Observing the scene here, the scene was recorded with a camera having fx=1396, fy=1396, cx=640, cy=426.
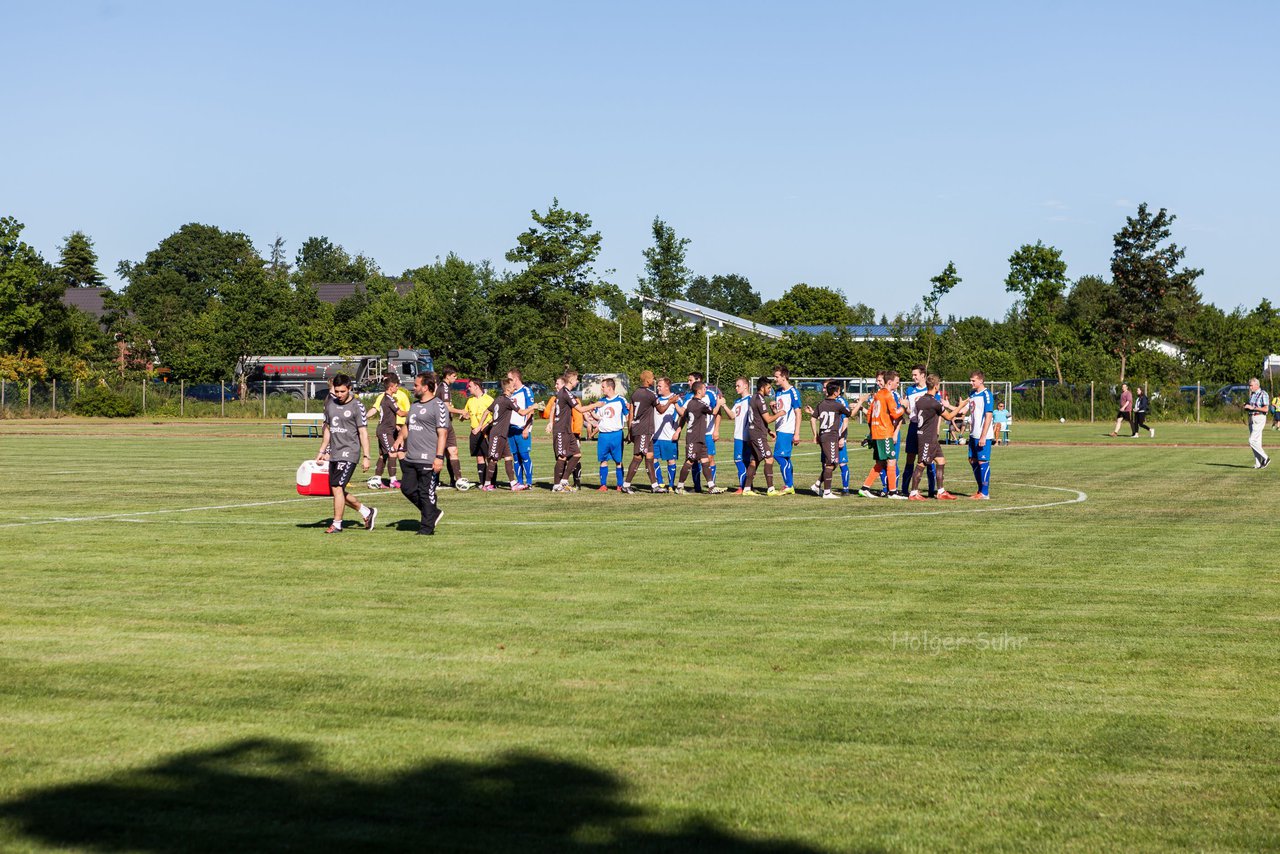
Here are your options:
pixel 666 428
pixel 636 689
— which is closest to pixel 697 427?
pixel 666 428

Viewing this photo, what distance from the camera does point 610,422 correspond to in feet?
74.9

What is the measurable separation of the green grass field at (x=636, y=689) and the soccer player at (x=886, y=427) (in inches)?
195

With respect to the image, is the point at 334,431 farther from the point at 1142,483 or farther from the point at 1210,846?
the point at 1142,483

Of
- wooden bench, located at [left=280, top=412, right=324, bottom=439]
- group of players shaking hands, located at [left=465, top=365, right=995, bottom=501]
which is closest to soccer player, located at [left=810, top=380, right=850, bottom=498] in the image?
group of players shaking hands, located at [left=465, top=365, right=995, bottom=501]

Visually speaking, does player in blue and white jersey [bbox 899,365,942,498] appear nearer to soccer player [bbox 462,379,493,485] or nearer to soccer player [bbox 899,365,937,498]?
soccer player [bbox 899,365,937,498]

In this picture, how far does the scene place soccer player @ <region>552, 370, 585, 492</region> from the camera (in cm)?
2272

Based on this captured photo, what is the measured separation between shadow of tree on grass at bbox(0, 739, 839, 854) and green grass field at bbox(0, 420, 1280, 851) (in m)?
0.02

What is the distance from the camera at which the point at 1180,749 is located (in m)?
6.62

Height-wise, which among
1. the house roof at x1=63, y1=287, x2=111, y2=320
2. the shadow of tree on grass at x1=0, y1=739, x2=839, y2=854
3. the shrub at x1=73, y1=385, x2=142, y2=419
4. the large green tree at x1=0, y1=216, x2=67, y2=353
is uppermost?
the house roof at x1=63, y1=287, x2=111, y2=320

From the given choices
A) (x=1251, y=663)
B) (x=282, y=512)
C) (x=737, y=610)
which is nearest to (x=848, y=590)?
(x=737, y=610)

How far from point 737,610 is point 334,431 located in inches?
261

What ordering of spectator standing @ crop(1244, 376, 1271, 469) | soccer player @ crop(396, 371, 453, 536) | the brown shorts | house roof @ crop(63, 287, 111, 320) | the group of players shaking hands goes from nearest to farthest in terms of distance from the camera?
soccer player @ crop(396, 371, 453, 536) < the group of players shaking hands < the brown shorts < spectator standing @ crop(1244, 376, 1271, 469) < house roof @ crop(63, 287, 111, 320)

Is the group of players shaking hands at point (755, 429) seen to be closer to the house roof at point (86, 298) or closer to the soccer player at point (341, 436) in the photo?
the soccer player at point (341, 436)

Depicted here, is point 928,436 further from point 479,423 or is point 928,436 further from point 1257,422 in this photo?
point 1257,422
